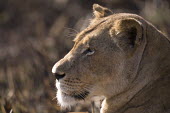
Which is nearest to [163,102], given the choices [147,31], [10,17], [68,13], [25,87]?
[147,31]

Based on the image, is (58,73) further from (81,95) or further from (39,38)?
(39,38)

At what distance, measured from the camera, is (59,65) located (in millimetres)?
4945

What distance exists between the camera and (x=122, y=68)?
192 inches

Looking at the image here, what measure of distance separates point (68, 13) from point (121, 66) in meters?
7.94

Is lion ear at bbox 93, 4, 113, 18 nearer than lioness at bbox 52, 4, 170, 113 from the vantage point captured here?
No

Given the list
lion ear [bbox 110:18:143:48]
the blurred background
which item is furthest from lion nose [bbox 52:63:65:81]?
the blurred background

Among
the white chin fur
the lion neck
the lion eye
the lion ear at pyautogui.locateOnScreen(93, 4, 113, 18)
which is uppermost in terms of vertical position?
the lion ear at pyautogui.locateOnScreen(93, 4, 113, 18)

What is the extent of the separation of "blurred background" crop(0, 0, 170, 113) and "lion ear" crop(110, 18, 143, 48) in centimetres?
83

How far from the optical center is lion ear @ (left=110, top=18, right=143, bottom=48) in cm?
473

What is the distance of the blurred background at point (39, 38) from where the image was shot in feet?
23.3

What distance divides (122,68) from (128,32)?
326 millimetres

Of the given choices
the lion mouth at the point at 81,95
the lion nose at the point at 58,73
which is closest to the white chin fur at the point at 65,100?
the lion mouth at the point at 81,95

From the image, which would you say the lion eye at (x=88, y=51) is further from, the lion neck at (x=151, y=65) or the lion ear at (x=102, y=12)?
the lion ear at (x=102, y=12)

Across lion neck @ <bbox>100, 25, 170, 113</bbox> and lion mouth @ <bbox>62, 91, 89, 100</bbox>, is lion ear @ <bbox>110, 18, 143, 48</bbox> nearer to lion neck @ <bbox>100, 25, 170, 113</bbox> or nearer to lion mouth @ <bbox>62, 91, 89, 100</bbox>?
lion neck @ <bbox>100, 25, 170, 113</bbox>
